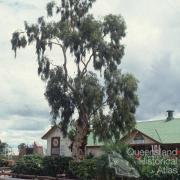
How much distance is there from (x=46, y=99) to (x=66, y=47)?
4.91 m

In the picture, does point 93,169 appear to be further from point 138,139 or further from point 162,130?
point 162,130

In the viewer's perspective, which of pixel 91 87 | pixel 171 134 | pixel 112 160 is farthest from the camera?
pixel 171 134

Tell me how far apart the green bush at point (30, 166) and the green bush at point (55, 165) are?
81 cm

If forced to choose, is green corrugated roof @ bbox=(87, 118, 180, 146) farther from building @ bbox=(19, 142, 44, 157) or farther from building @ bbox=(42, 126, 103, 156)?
building @ bbox=(19, 142, 44, 157)

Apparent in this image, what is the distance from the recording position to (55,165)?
148ft

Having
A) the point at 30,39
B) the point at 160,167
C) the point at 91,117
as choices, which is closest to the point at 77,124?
the point at 91,117

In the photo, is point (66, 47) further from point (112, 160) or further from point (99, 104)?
point (112, 160)

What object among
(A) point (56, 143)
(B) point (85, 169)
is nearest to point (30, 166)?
(B) point (85, 169)

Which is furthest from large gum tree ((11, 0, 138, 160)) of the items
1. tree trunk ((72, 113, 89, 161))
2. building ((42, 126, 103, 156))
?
building ((42, 126, 103, 156))

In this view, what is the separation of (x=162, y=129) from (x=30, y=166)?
14.2m

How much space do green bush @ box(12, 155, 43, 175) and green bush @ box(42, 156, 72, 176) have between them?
2.66ft

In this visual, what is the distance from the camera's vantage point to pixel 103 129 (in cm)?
4616

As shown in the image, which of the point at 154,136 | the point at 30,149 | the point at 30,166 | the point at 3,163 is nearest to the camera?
the point at 30,166

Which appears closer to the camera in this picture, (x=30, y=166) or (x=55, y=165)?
(x=55, y=165)
